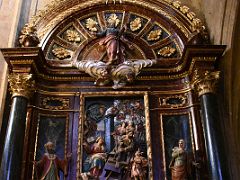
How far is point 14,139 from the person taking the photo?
7395 millimetres

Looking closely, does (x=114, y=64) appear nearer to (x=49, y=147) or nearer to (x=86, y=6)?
(x=86, y=6)

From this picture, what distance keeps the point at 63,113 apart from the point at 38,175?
1408 mm

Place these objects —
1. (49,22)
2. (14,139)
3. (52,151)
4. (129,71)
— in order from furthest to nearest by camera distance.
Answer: (49,22) < (129,71) < (52,151) < (14,139)

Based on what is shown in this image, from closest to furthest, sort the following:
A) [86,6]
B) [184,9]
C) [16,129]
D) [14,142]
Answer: [14,142] < [16,129] < [184,9] < [86,6]

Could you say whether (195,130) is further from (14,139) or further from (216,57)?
(14,139)

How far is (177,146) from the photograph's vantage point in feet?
26.1

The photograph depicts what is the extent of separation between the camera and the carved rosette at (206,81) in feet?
26.4

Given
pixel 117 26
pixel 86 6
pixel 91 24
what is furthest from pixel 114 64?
pixel 86 6

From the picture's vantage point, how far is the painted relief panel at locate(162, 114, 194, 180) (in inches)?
297

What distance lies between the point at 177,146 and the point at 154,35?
108 inches

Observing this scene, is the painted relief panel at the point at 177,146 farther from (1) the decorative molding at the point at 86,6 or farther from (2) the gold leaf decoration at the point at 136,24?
(2) the gold leaf decoration at the point at 136,24

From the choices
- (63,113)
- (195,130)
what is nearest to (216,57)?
(195,130)

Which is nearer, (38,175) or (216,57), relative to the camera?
(38,175)

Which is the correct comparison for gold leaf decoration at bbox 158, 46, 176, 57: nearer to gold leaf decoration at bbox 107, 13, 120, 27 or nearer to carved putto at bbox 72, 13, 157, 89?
carved putto at bbox 72, 13, 157, 89
